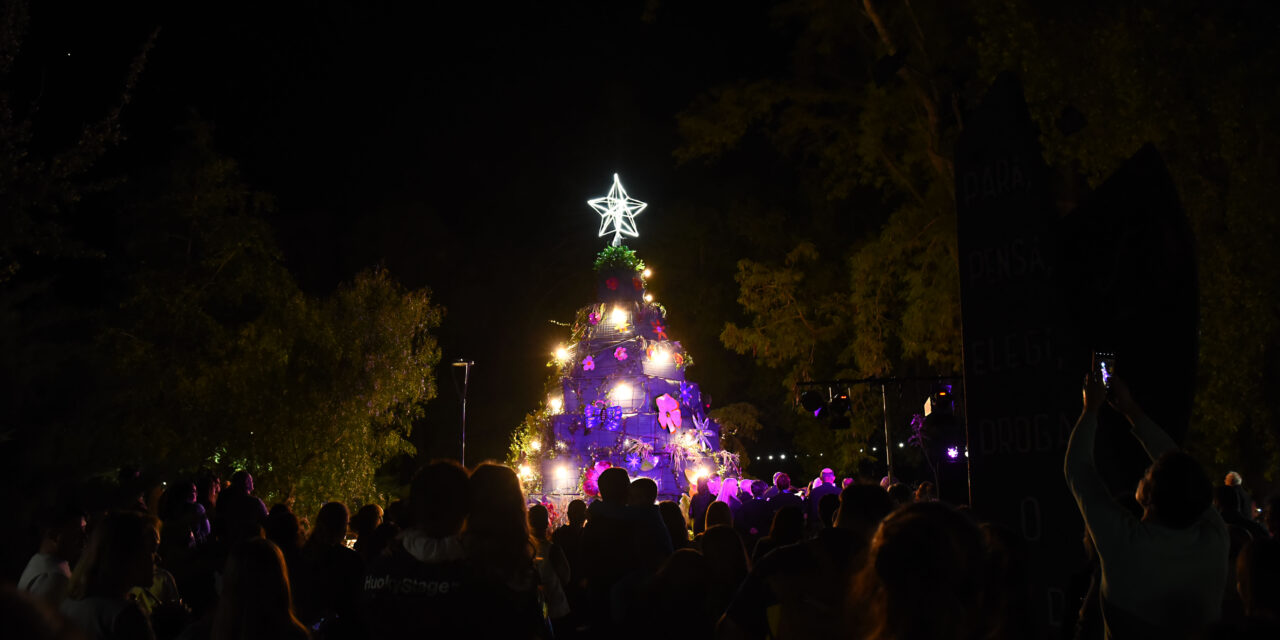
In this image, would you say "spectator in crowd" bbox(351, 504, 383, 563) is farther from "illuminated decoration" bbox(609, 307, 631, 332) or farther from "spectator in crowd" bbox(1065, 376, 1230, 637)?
"illuminated decoration" bbox(609, 307, 631, 332)

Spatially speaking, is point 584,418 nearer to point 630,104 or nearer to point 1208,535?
point 1208,535

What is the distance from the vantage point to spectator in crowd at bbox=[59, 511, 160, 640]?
12.9ft

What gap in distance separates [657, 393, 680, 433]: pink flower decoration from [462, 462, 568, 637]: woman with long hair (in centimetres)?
1376

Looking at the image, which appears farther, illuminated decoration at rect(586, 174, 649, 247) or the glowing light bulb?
A: illuminated decoration at rect(586, 174, 649, 247)

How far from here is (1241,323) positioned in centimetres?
1329

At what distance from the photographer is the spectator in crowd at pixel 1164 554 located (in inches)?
136

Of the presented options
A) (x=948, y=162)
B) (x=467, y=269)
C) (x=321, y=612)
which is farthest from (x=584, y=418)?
(x=467, y=269)

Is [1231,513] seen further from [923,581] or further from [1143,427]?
[923,581]

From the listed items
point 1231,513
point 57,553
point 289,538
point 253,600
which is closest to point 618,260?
point 1231,513

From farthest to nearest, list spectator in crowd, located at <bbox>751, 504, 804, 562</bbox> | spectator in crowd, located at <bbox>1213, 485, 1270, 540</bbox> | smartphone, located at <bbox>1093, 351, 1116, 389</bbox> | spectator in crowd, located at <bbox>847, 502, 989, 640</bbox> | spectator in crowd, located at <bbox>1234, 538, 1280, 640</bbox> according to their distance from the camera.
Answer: spectator in crowd, located at <bbox>1213, 485, 1270, 540</bbox>
spectator in crowd, located at <bbox>751, 504, 804, 562</bbox>
smartphone, located at <bbox>1093, 351, 1116, 389</bbox>
spectator in crowd, located at <bbox>1234, 538, 1280, 640</bbox>
spectator in crowd, located at <bbox>847, 502, 989, 640</bbox>

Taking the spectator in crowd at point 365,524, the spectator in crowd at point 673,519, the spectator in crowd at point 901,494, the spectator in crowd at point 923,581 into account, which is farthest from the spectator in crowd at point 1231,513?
the spectator in crowd at point 365,524

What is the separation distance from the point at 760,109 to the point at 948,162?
5819mm

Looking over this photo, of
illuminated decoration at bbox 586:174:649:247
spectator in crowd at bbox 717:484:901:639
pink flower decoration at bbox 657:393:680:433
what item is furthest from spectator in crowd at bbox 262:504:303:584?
illuminated decoration at bbox 586:174:649:247

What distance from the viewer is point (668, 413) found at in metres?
17.4
